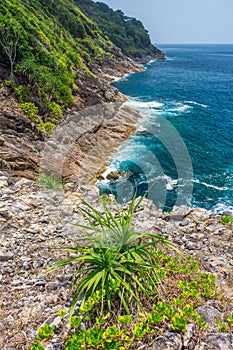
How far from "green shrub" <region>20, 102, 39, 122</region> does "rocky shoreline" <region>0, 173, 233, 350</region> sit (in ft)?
39.5

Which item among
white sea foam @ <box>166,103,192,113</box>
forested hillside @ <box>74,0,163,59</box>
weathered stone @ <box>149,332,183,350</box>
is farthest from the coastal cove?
forested hillside @ <box>74,0,163,59</box>

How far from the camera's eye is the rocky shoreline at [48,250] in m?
3.71

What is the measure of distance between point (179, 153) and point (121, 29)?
10607 cm

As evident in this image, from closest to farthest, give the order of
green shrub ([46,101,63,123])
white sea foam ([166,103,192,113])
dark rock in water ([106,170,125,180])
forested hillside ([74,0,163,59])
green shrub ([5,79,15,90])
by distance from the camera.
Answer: green shrub ([5,79,15,90]) < dark rock in water ([106,170,125,180]) < green shrub ([46,101,63,123]) < white sea foam ([166,103,192,113]) < forested hillside ([74,0,163,59])

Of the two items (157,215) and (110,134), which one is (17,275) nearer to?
(157,215)

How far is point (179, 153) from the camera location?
26.8 metres

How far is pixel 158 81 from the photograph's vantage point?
63812 millimetres

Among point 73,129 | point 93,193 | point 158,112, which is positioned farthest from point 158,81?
point 93,193

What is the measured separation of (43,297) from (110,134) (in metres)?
25.0

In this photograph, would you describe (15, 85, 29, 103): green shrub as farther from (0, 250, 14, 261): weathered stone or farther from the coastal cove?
(0, 250, 14, 261): weathered stone

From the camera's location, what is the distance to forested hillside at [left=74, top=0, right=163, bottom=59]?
3996 inches

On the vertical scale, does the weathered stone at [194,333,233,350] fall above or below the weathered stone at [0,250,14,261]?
below

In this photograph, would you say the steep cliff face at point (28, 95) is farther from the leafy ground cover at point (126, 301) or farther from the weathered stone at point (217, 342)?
the weathered stone at point (217, 342)

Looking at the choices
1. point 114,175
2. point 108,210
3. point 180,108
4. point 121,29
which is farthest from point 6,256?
point 121,29
